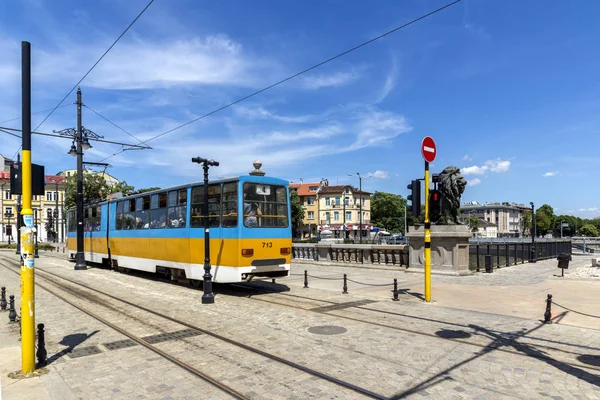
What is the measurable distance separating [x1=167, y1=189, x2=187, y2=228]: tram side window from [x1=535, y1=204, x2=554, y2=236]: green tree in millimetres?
155356

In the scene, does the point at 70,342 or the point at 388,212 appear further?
the point at 388,212

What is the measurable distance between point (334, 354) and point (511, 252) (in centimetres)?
2146

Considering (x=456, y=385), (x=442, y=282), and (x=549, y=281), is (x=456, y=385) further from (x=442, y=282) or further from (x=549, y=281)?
(x=549, y=281)

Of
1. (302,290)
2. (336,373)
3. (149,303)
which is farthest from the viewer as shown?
(302,290)

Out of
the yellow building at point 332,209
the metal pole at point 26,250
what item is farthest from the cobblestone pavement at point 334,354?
the yellow building at point 332,209

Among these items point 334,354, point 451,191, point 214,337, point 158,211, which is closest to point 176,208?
point 158,211

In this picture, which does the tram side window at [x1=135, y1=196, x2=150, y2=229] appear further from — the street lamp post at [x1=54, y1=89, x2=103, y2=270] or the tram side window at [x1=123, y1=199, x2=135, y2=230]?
the street lamp post at [x1=54, y1=89, x2=103, y2=270]

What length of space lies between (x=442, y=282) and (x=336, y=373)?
10.9m

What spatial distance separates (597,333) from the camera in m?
8.12

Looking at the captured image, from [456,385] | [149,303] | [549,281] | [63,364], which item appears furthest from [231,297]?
[549,281]

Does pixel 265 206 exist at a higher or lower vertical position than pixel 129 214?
higher

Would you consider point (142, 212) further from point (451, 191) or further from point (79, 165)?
point (451, 191)

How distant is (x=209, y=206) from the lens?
13.3 m

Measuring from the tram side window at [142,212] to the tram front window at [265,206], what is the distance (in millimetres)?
6059
